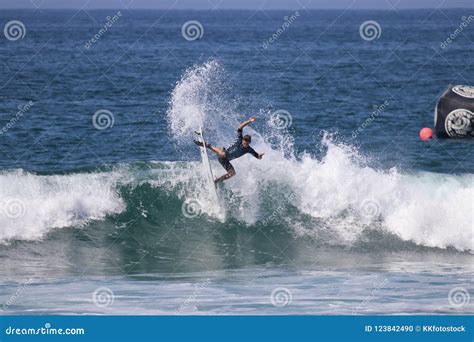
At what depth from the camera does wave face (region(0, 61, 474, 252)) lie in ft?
68.9

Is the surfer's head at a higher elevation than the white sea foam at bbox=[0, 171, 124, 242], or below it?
higher

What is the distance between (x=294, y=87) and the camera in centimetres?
4322

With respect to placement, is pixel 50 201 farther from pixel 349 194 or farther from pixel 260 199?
pixel 349 194

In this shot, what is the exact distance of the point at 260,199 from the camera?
2217cm

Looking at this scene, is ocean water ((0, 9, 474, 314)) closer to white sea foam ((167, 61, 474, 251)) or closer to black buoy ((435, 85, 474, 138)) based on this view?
white sea foam ((167, 61, 474, 251))

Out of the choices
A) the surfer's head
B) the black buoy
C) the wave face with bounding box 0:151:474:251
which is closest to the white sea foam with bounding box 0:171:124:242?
the wave face with bounding box 0:151:474:251

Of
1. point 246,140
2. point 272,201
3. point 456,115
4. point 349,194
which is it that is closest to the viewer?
point 456,115

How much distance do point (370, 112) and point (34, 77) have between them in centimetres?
1922

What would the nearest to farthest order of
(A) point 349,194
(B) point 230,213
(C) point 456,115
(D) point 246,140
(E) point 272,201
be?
(C) point 456,115, (D) point 246,140, (B) point 230,213, (E) point 272,201, (A) point 349,194

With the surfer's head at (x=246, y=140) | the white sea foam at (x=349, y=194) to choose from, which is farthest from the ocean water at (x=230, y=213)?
the surfer's head at (x=246, y=140)

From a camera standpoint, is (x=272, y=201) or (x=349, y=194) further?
(x=349, y=194)

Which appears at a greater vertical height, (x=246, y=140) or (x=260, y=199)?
(x=246, y=140)

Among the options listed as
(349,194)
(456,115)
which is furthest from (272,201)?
(456,115)
